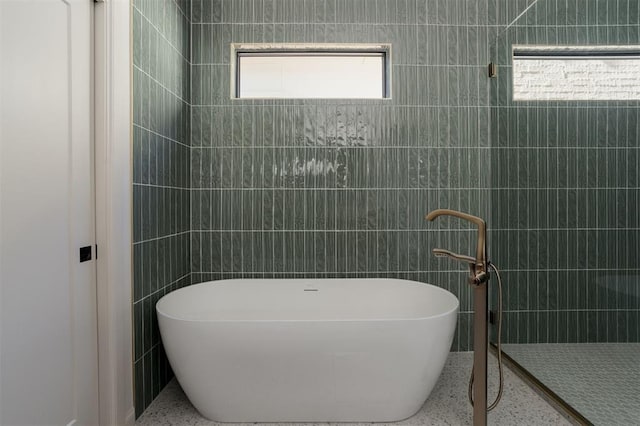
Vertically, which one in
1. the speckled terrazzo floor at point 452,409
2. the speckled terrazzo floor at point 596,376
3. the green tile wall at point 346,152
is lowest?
the speckled terrazzo floor at point 452,409

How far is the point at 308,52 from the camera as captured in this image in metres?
2.51

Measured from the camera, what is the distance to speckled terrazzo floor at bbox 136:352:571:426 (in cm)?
172

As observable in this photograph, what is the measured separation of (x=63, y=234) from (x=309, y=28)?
1943 millimetres

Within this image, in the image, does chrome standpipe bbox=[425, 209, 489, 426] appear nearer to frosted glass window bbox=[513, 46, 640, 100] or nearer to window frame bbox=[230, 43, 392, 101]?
frosted glass window bbox=[513, 46, 640, 100]

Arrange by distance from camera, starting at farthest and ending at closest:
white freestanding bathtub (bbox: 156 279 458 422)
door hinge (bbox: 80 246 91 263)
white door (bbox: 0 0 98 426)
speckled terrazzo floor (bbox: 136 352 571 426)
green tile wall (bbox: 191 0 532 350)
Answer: green tile wall (bbox: 191 0 532 350) < speckled terrazzo floor (bbox: 136 352 571 426) < white freestanding bathtub (bbox: 156 279 458 422) < door hinge (bbox: 80 246 91 263) < white door (bbox: 0 0 98 426)

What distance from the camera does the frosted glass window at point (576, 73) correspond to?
1.48 m

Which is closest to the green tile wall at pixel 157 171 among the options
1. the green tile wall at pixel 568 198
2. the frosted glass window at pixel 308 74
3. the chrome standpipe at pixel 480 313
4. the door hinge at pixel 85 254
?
the door hinge at pixel 85 254

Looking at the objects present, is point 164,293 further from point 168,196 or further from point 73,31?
point 73,31

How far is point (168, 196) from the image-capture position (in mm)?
2115

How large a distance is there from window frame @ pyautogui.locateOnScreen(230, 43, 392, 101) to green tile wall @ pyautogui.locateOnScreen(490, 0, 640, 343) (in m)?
0.72

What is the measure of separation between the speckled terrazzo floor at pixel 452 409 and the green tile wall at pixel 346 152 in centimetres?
50

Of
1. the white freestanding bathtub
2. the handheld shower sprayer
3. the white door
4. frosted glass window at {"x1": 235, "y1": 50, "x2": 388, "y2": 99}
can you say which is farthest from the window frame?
the white freestanding bathtub

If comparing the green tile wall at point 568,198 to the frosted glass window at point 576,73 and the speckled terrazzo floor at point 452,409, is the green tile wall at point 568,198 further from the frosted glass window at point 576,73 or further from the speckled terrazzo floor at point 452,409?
the speckled terrazzo floor at point 452,409

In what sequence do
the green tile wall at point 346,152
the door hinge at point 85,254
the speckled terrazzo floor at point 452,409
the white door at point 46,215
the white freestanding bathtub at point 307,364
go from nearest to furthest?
1. the white door at point 46,215
2. the door hinge at point 85,254
3. the white freestanding bathtub at point 307,364
4. the speckled terrazzo floor at point 452,409
5. the green tile wall at point 346,152
